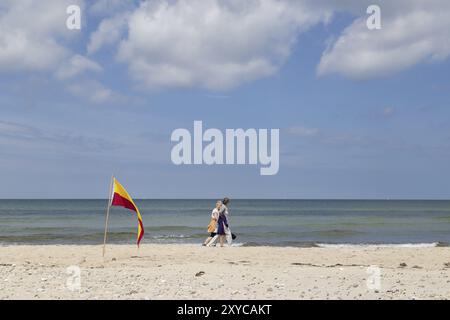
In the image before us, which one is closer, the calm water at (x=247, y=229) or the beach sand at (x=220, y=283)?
the beach sand at (x=220, y=283)

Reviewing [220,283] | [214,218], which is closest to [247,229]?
[214,218]

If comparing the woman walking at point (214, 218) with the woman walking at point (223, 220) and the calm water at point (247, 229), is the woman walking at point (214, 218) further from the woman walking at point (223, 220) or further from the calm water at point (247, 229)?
the calm water at point (247, 229)

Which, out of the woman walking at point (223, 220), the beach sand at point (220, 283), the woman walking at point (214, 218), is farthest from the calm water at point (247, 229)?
the beach sand at point (220, 283)

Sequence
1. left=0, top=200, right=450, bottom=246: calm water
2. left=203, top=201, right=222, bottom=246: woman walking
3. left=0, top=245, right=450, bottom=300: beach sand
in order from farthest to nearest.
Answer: left=0, top=200, right=450, bottom=246: calm water → left=203, top=201, right=222, bottom=246: woman walking → left=0, top=245, right=450, bottom=300: beach sand

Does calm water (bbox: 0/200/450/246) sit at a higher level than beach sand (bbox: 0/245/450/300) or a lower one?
higher

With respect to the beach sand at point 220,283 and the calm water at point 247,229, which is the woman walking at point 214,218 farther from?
the calm water at point 247,229

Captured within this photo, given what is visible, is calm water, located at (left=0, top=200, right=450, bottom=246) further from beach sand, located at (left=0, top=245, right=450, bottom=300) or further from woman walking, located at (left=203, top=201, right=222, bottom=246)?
beach sand, located at (left=0, top=245, right=450, bottom=300)

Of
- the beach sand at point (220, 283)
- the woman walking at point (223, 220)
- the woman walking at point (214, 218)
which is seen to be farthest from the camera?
the woman walking at point (214, 218)

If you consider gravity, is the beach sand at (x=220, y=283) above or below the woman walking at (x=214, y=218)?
below

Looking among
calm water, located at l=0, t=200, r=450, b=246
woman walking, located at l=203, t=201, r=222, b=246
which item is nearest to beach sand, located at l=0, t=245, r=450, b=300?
woman walking, located at l=203, t=201, r=222, b=246

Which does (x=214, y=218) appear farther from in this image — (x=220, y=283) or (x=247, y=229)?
(x=247, y=229)

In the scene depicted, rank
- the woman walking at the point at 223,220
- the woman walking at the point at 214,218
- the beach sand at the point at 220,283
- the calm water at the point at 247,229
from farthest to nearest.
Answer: the calm water at the point at 247,229, the woman walking at the point at 214,218, the woman walking at the point at 223,220, the beach sand at the point at 220,283
